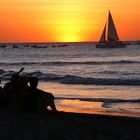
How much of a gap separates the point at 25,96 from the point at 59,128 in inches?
78.5

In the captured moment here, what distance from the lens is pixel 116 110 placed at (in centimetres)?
1417

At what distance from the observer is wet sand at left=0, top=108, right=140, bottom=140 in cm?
805

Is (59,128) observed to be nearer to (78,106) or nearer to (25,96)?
(25,96)

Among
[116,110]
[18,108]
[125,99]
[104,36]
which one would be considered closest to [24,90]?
[18,108]

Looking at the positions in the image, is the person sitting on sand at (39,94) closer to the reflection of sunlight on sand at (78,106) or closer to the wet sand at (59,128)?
the wet sand at (59,128)

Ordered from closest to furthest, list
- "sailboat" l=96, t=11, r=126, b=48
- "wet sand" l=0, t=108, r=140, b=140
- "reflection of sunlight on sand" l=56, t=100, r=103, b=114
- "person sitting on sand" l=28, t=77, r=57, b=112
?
"wet sand" l=0, t=108, r=140, b=140
"person sitting on sand" l=28, t=77, r=57, b=112
"reflection of sunlight on sand" l=56, t=100, r=103, b=114
"sailboat" l=96, t=11, r=126, b=48

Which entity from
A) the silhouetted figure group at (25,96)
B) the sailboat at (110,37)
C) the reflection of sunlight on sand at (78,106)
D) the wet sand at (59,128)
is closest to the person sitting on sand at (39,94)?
the silhouetted figure group at (25,96)

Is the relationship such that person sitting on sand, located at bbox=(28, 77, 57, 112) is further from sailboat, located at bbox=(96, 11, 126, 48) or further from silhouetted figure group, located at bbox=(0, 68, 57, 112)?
sailboat, located at bbox=(96, 11, 126, 48)

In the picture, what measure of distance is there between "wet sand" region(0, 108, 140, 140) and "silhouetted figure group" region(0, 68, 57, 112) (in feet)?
0.90

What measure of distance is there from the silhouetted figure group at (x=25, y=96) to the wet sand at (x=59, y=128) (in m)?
0.27

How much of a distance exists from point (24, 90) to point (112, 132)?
8.86ft

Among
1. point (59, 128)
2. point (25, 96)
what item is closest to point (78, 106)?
point (25, 96)

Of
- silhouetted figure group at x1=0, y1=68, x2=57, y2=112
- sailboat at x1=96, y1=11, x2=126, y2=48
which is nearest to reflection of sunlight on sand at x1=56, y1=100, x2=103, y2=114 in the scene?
silhouetted figure group at x1=0, y1=68, x2=57, y2=112

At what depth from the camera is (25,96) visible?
10.5 metres
